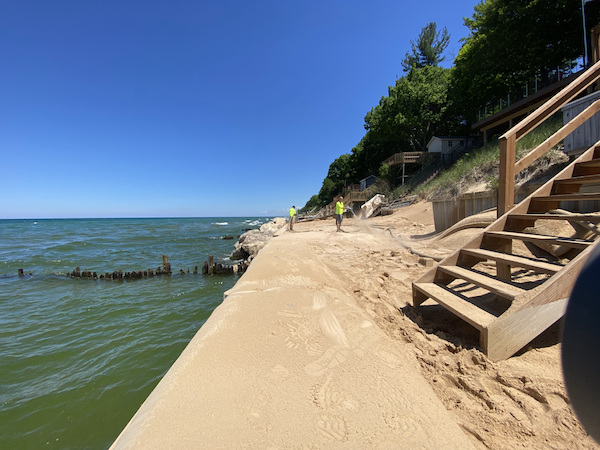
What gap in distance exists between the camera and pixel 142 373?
4336 millimetres

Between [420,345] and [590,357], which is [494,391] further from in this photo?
[590,357]

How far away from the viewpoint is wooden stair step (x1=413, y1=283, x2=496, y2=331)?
2316 mm

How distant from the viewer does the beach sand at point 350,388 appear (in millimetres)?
1507

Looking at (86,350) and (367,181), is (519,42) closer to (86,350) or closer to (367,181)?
(367,181)

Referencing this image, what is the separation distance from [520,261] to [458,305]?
79 centimetres

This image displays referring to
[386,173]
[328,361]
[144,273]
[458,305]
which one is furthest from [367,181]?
[328,361]

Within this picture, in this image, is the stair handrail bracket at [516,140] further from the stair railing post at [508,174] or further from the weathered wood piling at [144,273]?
the weathered wood piling at [144,273]

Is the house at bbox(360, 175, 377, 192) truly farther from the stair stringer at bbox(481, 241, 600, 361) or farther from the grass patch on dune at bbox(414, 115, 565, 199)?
the stair stringer at bbox(481, 241, 600, 361)

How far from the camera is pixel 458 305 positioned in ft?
8.93

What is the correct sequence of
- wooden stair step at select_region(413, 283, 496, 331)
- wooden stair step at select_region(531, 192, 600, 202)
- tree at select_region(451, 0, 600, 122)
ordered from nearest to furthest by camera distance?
wooden stair step at select_region(413, 283, 496, 331) → wooden stair step at select_region(531, 192, 600, 202) → tree at select_region(451, 0, 600, 122)

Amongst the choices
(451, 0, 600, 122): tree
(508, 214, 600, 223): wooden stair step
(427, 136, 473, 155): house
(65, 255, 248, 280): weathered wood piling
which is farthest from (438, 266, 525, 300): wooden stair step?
(427, 136, 473, 155): house

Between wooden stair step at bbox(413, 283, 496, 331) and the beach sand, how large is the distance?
0.27 m

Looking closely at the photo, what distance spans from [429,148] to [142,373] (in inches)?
1406

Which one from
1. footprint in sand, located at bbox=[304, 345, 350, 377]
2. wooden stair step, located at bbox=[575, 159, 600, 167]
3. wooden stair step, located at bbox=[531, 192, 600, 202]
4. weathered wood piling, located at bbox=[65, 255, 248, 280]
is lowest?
weathered wood piling, located at bbox=[65, 255, 248, 280]
